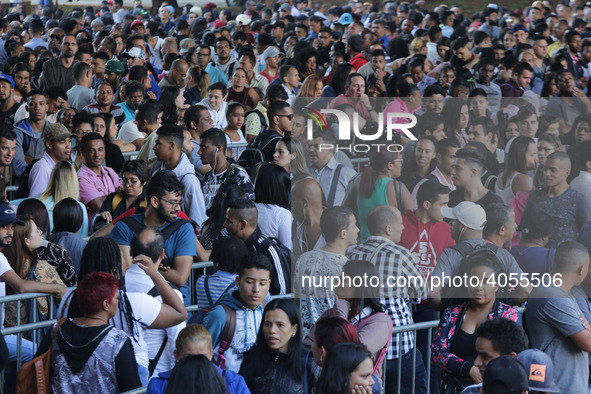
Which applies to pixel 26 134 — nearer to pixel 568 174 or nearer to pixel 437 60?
pixel 568 174

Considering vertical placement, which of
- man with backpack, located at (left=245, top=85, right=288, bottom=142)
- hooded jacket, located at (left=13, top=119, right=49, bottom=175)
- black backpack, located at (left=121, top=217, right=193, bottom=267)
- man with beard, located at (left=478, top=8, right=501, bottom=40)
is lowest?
black backpack, located at (left=121, top=217, right=193, bottom=267)

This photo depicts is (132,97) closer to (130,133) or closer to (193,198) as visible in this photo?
(130,133)

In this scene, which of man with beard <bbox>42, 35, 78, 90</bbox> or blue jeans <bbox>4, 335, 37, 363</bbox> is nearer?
blue jeans <bbox>4, 335, 37, 363</bbox>

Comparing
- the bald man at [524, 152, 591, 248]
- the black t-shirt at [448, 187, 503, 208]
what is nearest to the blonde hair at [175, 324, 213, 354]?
the black t-shirt at [448, 187, 503, 208]

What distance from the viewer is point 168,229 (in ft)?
21.1

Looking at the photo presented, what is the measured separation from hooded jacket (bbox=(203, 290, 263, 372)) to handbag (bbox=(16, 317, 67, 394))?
85 cm

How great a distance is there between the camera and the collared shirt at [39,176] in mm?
8336

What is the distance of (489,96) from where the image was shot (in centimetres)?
1252

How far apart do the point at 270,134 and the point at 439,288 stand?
3503 mm

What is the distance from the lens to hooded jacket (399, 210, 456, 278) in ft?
21.0

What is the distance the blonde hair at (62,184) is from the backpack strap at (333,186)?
198 cm

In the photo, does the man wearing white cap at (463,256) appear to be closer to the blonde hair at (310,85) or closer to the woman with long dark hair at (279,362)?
the woman with long dark hair at (279,362)

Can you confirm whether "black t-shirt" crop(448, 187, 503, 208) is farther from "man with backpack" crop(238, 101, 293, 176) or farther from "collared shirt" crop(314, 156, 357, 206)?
"man with backpack" crop(238, 101, 293, 176)

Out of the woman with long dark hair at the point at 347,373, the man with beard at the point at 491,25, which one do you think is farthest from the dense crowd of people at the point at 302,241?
the man with beard at the point at 491,25
